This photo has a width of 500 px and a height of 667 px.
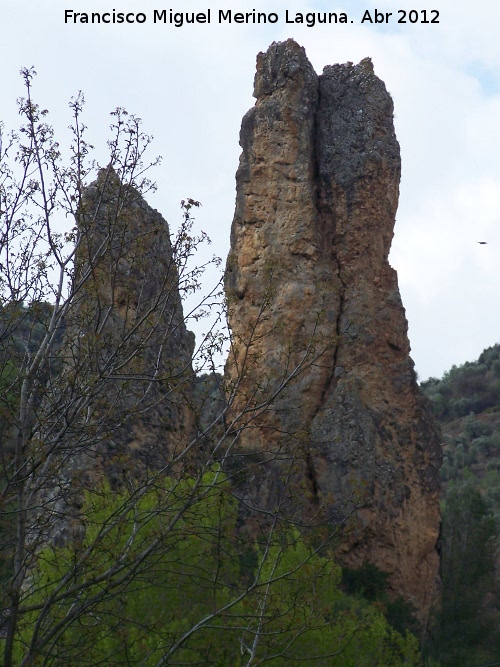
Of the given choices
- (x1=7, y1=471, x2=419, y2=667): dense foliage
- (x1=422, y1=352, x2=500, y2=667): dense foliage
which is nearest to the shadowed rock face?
(x1=422, y1=352, x2=500, y2=667): dense foliage

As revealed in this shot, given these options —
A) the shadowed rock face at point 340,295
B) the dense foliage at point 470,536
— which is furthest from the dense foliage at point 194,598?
the dense foliage at point 470,536

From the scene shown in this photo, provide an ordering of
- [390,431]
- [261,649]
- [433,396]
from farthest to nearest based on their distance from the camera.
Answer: [433,396] → [390,431] → [261,649]

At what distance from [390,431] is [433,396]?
29780mm

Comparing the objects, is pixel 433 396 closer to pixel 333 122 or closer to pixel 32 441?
pixel 333 122

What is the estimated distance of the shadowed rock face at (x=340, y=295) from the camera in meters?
20.2

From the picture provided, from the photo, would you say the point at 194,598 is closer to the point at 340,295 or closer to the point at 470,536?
the point at 340,295

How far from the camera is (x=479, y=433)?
4381cm

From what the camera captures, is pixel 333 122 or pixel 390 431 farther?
pixel 333 122

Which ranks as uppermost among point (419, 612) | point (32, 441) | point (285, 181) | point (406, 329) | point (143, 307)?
point (285, 181)

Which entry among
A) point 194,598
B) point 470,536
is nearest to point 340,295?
point 470,536

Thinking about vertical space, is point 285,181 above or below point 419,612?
above

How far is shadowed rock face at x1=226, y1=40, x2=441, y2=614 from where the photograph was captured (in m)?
20.2

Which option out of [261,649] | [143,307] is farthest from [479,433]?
[143,307]

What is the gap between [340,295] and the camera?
21.5m
